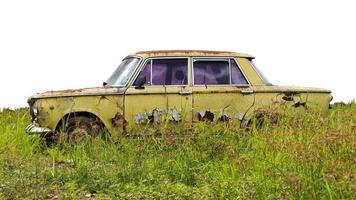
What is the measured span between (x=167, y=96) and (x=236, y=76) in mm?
1453

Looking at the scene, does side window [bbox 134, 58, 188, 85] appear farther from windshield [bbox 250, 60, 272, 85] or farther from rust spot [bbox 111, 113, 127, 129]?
windshield [bbox 250, 60, 272, 85]

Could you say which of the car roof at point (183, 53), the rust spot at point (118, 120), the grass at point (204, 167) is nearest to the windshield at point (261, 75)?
the car roof at point (183, 53)

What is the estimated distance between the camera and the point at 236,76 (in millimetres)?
11172

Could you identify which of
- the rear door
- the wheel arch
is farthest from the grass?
the rear door

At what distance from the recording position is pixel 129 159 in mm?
8016

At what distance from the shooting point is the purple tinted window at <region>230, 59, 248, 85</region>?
36.6ft

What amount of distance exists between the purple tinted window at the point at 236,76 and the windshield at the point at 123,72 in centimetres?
179

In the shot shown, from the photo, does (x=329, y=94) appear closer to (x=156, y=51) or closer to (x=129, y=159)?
(x=156, y=51)

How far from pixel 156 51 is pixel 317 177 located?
573 centimetres

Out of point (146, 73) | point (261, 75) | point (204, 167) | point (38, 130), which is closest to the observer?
point (204, 167)

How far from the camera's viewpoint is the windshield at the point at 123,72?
1077 cm

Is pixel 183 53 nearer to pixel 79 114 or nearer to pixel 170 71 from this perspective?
pixel 170 71

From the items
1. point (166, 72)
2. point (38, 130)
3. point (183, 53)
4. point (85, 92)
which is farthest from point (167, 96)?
point (38, 130)

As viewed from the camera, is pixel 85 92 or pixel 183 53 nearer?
pixel 85 92
